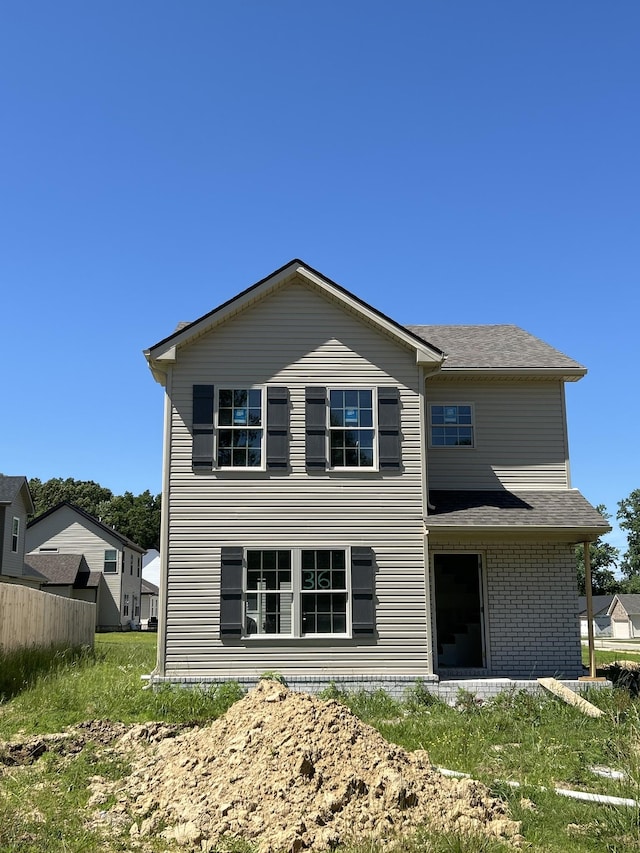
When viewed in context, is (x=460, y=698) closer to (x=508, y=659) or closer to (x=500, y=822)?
(x=508, y=659)

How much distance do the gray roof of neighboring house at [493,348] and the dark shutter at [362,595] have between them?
4.50 metres

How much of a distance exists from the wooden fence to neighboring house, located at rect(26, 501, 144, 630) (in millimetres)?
23120

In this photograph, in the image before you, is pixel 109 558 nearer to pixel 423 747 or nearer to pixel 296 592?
pixel 296 592

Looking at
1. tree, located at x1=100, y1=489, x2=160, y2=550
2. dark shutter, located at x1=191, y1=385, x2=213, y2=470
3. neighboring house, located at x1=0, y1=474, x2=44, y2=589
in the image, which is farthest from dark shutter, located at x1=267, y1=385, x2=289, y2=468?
tree, located at x1=100, y1=489, x2=160, y2=550

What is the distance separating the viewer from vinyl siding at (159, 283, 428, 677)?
1477 centimetres

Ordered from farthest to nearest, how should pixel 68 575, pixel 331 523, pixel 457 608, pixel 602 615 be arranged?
pixel 602 615, pixel 68 575, pixel 457 608, pixel 331 523

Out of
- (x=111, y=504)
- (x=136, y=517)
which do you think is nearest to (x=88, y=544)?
(x=136, y=517)

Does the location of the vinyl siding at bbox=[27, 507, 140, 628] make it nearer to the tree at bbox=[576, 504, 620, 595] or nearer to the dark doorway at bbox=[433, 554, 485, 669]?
the dark doorway at bbox=[433, 554, 485, 669]

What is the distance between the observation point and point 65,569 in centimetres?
4162

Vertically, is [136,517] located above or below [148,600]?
above

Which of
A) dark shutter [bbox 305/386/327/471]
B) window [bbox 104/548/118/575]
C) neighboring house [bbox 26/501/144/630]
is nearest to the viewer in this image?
dark shutter [bbox 305/386/327/471]

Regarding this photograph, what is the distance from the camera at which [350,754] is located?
9008 millimetres

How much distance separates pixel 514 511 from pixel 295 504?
14.2 feet

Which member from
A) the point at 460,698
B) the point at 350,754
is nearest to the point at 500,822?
the point at 350,754
